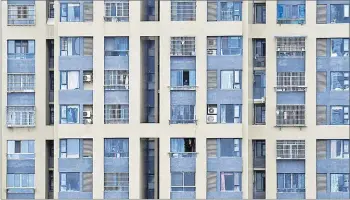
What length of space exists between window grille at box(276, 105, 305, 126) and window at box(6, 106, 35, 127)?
3.73 metres

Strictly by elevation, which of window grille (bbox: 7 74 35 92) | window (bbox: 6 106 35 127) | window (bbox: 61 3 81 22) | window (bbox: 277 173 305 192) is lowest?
window (bbox: 277 173 305 192)

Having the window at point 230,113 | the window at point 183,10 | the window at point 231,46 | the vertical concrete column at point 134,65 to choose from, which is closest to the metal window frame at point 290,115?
the window at point 230,113

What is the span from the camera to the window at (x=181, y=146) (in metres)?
10.5

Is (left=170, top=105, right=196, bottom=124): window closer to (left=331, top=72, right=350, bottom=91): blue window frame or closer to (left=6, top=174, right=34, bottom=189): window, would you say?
(left=331, top=72, right=350, bottom=91): blue window frame

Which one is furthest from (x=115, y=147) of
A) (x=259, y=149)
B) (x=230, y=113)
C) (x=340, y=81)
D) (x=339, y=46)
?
(x=339, y=46)

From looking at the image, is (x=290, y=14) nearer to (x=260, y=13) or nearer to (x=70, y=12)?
(x=260, y=13)

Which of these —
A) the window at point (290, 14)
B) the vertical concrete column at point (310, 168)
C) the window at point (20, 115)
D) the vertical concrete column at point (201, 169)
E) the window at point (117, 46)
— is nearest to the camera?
the vertical concrete column at point (201, 169)

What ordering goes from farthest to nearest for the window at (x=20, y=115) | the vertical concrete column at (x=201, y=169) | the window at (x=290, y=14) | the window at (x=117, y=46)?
the window at (x=20, y=115) → the window at (x=290, y=14) → the window at (x=117, y=46) → the vertical concrete column at (x=201, y=169)

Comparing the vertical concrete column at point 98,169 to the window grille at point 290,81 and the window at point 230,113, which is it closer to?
the window at point 230,113

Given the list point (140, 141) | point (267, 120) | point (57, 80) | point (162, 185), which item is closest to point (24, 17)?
point (57, 80)

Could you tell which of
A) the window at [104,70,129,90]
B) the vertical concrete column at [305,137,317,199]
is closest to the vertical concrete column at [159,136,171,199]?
the window at [104,70,129,90]

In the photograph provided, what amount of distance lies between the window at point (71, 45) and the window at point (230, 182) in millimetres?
2805

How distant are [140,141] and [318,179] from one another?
2.73 m

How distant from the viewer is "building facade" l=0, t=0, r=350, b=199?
10500 millimetres
